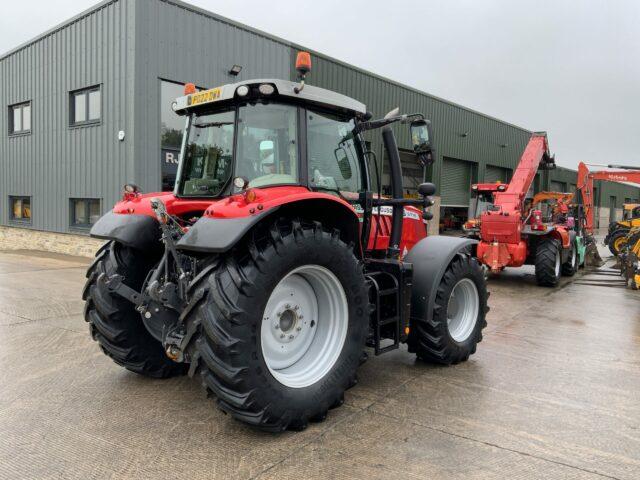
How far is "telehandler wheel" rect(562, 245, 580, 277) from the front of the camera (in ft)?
37.0

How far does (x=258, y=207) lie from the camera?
3.00m

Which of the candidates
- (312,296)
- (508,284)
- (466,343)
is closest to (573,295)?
(508,284)

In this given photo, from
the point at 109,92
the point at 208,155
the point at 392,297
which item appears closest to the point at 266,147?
the point at 208,155

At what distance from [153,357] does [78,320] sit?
9.02ft

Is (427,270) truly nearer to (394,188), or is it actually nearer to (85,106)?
(394,188)

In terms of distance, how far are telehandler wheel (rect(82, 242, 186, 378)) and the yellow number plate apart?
1.28 metres

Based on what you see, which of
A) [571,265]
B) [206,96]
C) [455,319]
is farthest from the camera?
[571,265]

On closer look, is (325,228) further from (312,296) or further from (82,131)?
(82,131)

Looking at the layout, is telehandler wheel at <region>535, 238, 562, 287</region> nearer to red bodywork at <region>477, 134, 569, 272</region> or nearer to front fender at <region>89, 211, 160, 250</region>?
A: red bodywork at <region>477, 134, 569, 272</region>

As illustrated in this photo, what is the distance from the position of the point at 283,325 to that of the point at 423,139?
1830 millimetres

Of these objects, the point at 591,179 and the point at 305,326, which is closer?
the point at 305,326

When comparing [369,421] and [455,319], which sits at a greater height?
[455,319]

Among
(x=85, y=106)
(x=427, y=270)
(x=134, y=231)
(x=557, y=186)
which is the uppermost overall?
(x=85, y=106)

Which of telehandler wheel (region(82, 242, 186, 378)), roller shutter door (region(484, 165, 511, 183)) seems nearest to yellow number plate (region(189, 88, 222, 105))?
telehandler wheel (region(82, 242, 186, 378))
